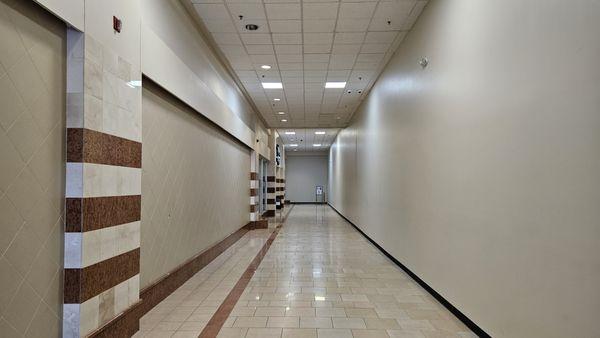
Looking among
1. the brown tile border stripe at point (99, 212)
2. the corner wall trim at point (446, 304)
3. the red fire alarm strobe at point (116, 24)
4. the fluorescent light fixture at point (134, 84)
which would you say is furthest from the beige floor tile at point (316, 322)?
the red fire alarm strobe at point (116, 24)

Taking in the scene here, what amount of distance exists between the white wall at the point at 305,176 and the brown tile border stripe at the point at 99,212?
26.9 meters

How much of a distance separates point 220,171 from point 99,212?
504 cm

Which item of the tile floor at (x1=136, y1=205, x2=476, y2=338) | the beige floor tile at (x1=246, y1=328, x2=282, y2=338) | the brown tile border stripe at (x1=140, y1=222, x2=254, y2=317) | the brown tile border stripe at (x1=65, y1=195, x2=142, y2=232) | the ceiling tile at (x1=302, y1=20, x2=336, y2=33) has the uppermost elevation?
the ceiling tile at (x1=302, y1=20, x2=336, y2=33)

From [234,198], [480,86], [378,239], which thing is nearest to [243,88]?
[234,198]

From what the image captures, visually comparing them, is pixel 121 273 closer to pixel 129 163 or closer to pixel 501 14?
pixel 129 163

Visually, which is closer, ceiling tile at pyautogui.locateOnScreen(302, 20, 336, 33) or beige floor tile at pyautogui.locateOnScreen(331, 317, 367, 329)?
beige floor tile at pyautogui.locateOnScreen(331, 317, 367, 329)

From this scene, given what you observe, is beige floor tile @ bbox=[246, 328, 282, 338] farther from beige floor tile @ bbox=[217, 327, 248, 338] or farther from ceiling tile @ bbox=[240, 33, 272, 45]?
ceiling tile @ bbox=[240, 33, 272, 45]

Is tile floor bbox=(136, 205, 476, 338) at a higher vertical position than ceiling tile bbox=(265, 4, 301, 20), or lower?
lower

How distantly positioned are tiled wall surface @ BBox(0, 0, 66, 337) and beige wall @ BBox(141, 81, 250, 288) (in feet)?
4.90

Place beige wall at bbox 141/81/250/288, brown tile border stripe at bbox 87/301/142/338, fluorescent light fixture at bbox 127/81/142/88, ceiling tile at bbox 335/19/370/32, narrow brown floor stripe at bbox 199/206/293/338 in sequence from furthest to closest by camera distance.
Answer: ceiling tile at bbox 335/19/370/32
beige wall at bbox 141/81/250/288
narrow brown floor stripe at bbox 199/206/293/338
fluorescent light fixture at bbox 127/81/142/88
brown tile border stripe at bbox 87/301/142/338

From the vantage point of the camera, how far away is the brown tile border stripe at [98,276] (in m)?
2.64

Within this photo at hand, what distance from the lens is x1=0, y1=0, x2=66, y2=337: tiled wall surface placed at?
2189 mm

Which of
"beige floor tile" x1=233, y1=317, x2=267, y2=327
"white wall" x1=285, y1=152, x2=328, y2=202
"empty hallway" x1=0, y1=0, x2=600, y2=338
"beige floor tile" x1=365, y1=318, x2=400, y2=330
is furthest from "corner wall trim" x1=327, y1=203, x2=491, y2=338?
"white wall" x1=285, y1=152, x2=328, y2=202

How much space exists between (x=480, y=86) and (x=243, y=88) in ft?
22.8
